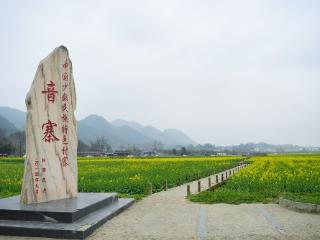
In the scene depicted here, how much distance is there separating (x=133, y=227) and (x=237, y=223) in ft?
9.05

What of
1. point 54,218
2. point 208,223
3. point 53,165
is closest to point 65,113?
point 53,165

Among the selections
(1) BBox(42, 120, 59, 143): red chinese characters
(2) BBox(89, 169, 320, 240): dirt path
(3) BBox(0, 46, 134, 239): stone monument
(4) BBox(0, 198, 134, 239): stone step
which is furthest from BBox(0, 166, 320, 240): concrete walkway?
(1) BBox(42, 120, 59, 143): red chinese characters

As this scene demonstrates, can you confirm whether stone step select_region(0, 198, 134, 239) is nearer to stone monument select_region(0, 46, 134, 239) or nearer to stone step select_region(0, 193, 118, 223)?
stone monument select_region(0, 46, 134, 239)

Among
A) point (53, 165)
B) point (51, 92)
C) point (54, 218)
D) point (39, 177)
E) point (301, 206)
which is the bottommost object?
point (301, 206)

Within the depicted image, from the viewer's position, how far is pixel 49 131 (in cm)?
1143

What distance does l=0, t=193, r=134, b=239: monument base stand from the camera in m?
8.77

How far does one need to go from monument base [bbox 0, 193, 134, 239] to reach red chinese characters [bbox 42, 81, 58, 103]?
305cm

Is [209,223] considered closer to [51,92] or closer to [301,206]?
[301,206]

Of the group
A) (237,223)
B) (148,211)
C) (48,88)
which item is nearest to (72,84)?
(48,88)

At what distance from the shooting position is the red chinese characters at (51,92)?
1155 centimetres

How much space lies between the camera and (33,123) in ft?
36.5

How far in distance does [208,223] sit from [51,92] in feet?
19.5

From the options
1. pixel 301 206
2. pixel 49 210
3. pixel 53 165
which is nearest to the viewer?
pixel 49 210

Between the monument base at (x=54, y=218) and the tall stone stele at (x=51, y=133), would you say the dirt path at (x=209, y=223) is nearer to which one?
the monument base at (x=54, y=218)
